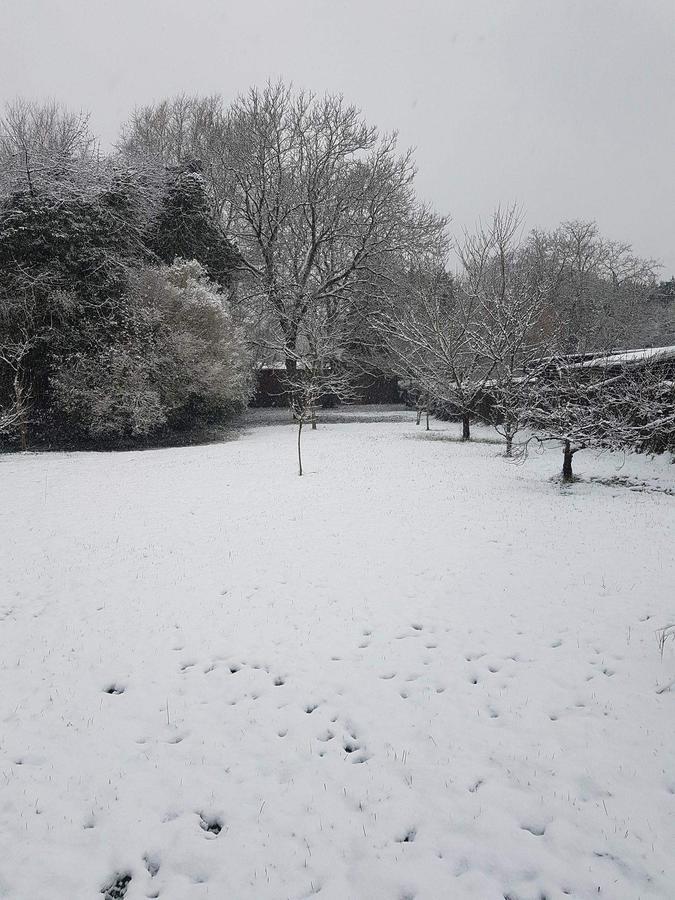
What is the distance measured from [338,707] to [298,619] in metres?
1.42

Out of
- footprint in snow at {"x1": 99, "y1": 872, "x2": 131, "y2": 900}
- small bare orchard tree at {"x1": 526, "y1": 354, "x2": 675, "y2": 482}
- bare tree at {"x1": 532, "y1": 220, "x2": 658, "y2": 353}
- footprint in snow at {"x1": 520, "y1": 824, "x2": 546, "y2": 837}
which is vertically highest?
bare tree at {"x1": 532, "y1": 220, "x2": 658, "y2": 353}

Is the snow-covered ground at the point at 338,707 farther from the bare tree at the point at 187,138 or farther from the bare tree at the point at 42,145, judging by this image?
the bare tree at the point at 187,138

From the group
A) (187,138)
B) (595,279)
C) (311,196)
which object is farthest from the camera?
(595,279)

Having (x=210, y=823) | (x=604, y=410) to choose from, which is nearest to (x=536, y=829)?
(x=210, y=823)

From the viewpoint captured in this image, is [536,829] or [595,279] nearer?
[536,829]

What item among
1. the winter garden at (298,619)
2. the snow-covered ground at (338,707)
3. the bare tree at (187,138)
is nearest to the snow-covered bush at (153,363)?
the winter garden at (298,619)

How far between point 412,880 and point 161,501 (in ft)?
26.0

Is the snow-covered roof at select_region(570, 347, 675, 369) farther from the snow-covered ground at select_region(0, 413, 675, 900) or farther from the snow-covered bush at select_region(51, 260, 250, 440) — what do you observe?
the snow-covered bush at select_region(51, 260, 250, 440)

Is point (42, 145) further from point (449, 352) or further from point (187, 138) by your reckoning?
point (449, 352)

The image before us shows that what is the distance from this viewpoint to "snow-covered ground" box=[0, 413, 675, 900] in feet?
8.32

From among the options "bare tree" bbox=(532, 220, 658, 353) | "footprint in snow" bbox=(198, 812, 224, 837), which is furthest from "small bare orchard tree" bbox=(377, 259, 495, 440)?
"footprint in snow" bbox=(198, 812, 224, 837)

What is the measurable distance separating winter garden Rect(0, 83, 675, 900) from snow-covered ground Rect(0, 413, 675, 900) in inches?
0.8

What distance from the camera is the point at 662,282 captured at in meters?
44.9

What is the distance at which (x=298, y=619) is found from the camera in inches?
201
